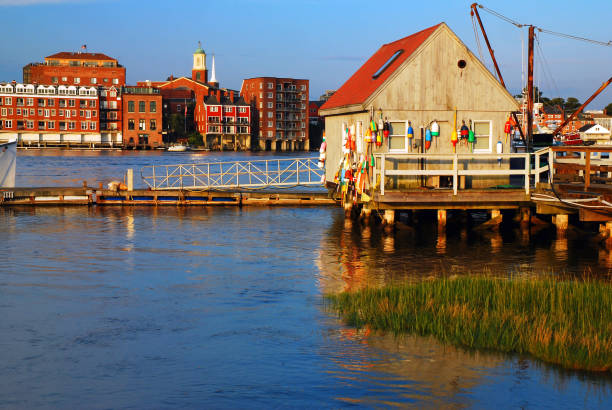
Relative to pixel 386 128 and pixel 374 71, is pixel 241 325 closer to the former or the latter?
pixel 386 128

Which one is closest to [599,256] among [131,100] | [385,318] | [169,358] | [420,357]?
[385,318]

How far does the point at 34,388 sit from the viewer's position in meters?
12.1

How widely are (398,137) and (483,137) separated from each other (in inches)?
135

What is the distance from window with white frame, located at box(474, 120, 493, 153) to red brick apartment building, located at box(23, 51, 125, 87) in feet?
564

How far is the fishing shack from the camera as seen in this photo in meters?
29.2

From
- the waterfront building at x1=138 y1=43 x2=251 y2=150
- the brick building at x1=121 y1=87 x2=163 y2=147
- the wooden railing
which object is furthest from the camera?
the waterfront building at x1=138 y1=43 x2=251 y2=150

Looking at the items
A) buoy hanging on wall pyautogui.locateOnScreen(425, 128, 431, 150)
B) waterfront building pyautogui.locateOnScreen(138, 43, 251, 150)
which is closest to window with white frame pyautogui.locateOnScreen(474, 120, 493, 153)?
buoy hanging on wall pyautogui.locateOnScreen(425, 128, 431, 150)

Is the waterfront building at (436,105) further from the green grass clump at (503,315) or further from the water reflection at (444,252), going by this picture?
the green grass clump at (503,315)

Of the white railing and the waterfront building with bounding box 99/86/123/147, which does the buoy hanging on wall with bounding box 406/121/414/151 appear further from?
the waterfront building with bounding box 99/86/123/147

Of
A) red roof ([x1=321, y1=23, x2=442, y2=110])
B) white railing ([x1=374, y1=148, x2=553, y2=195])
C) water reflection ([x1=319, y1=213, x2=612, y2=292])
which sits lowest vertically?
water reflection ([x1=319, y1=213, x2=612, y2=292])

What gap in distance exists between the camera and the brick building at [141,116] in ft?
581

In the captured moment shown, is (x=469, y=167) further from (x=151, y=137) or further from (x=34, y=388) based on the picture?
(x=151, y=137)

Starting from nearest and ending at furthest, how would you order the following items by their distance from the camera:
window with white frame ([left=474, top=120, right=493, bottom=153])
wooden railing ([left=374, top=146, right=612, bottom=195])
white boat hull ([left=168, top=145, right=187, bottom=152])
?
wooden railing ([left=374, top=146, right=612, bottom=195]) < window with white frame ([left=474, top=120, right=493, bottom=153]) < white boat hull ([left=168, top=145, right=187, bottom=152])

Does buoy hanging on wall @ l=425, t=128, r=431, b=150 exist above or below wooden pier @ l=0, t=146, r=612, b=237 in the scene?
above
